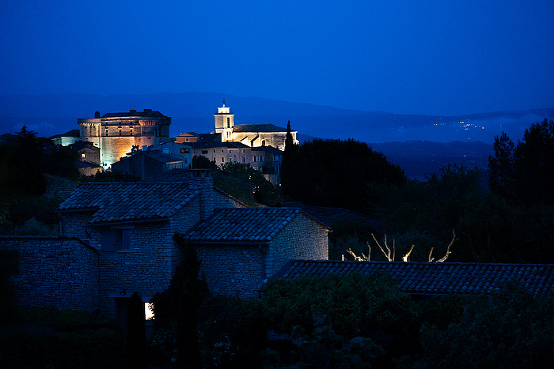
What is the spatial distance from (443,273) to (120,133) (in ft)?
344

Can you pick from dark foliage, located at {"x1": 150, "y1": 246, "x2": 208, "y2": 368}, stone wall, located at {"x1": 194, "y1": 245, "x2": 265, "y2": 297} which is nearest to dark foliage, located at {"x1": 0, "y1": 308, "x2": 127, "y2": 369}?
dark foliage, located at {"x1": 150, "y1": 246, "x2": 208, "y2": 368}

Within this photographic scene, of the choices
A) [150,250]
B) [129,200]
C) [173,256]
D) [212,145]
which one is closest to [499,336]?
[173,256]

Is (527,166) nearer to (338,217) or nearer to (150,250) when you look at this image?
(338,217)

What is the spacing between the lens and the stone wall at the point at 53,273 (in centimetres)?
1830

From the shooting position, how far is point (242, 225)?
61.8 feet

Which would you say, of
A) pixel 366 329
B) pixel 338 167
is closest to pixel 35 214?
pixel 366 329

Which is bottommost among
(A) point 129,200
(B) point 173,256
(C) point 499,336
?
(C) point 499,336

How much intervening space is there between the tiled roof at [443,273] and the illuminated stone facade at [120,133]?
99.5 meters

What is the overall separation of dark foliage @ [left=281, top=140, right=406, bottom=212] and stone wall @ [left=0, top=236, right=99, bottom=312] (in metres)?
35.1

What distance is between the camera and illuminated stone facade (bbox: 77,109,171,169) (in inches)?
4584

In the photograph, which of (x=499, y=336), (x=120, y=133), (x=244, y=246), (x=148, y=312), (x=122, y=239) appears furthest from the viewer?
(x=120, y=133)

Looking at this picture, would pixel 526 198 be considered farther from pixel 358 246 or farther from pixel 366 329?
pixel 366 329

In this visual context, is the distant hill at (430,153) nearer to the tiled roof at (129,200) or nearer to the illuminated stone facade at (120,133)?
the illuminated stone facade at (120,133)

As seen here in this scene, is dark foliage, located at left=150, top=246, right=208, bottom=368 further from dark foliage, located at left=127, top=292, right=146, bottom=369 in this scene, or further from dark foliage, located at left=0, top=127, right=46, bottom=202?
dark foliage, located at left=0, top=127, right=46, bottom=202
